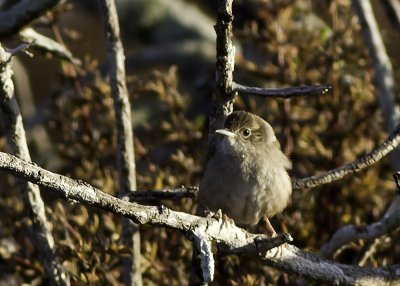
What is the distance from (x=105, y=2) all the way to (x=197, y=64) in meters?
3.45

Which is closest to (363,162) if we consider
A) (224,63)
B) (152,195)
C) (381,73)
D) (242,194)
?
(242,194)

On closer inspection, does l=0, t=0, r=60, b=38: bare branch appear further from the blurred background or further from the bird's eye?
the bird's eye

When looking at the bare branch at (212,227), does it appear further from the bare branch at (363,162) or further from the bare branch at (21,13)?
the bare branch at (21,13)

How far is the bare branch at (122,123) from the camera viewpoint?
438 centimetres

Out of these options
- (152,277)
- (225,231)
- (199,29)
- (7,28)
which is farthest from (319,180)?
(199,29)

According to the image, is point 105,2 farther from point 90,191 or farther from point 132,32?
point 132,32

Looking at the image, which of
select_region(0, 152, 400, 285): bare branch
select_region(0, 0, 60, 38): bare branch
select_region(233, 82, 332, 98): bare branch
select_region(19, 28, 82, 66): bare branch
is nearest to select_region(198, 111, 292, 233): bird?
select_region(233, 82, 332, 98): bare branch

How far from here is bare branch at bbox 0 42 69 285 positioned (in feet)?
13.1

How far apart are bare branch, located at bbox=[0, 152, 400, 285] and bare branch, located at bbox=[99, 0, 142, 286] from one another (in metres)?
0.92

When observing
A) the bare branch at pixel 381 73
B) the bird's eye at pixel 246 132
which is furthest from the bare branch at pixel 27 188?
the bare branch at pixel 381 73

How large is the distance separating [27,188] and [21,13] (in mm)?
841

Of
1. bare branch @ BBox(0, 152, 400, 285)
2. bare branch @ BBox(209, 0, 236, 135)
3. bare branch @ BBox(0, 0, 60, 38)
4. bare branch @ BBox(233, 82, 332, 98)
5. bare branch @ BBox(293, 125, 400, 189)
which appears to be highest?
bare branch @ BBox(0, 0, 60, 38)

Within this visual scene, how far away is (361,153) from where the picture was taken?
5555 mm

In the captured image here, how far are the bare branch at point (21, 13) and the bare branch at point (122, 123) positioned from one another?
0.95ft
